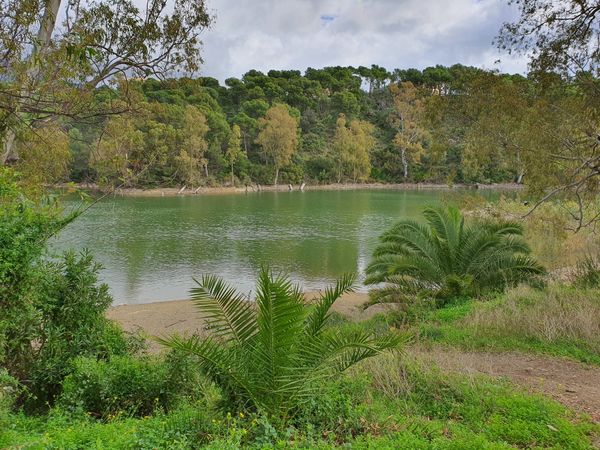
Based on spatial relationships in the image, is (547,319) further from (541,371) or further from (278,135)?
(278,135)

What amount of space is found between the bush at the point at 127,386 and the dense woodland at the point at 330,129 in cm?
477

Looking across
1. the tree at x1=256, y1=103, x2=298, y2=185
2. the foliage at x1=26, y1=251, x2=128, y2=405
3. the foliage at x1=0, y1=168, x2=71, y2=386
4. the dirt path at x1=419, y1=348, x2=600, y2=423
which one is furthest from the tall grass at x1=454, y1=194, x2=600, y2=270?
the tree at x1=256, y1=103, x2=298, y2=185

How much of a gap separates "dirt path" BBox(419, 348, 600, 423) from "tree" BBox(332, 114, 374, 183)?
49.2m

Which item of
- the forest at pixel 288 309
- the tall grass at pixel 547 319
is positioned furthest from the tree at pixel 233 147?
the tall grass at pixel 547 319

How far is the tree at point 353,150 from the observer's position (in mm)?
53906

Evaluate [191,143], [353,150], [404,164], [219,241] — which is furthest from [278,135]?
[219,241]

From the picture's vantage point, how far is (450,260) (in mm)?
9484

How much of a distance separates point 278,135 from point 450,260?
136 ft

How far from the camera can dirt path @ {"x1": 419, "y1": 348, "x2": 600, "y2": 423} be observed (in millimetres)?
4275

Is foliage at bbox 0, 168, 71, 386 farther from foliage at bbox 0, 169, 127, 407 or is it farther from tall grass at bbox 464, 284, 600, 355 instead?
tall grass at bbox 464, 284, 600, 355

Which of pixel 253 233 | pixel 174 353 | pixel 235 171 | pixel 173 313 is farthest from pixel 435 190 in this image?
pixel 174 353

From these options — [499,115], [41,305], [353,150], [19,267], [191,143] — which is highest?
[353,150]

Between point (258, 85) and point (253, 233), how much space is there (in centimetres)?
4179

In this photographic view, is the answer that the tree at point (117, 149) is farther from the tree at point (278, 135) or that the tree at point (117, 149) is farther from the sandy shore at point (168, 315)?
the tree at point (278, 135)
